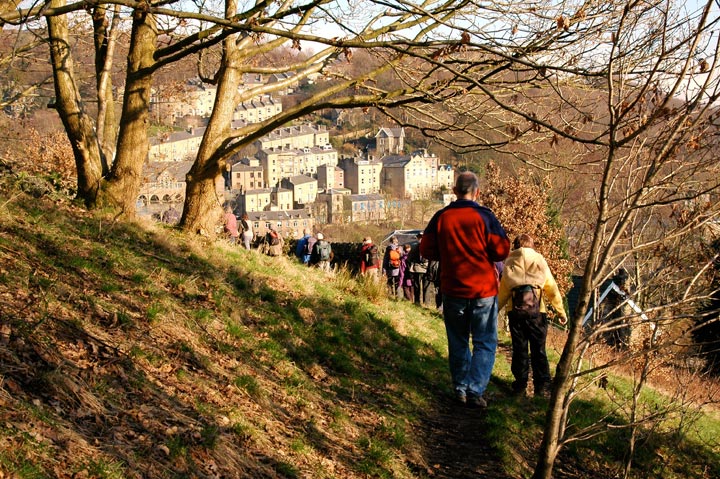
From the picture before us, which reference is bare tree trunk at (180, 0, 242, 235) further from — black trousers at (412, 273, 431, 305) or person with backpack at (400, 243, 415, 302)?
black trousers at (412, 273, 431, 305)

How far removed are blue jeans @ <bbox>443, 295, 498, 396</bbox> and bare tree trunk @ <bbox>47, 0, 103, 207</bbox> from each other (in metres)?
6.01

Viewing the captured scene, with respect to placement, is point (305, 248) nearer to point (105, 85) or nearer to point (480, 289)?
point (105, 85)

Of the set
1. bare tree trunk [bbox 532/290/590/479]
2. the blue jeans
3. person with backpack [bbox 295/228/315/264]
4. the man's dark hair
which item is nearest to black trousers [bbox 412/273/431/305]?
person with backpack [bbox 295/228/315/264]

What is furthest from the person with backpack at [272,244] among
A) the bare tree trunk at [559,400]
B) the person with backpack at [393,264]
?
the bare tree trunk at [559,400]

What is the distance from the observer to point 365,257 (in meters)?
15.1

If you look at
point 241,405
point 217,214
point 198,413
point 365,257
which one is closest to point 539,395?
point 241,405

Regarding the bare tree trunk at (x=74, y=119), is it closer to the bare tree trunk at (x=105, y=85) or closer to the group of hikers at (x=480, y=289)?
the bare tree trunk at (x=105, y=85)

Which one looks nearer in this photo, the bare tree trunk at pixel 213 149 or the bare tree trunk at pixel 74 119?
the bare tree trunk at pixel 74 119

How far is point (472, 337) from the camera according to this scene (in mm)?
6047

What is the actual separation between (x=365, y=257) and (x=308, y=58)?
5696 mm

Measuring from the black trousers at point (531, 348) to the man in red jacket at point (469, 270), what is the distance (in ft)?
2.17

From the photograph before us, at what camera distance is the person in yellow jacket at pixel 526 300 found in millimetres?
6715

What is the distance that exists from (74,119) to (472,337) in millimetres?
6824

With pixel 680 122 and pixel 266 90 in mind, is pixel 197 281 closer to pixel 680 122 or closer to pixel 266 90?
pixel 266 90
